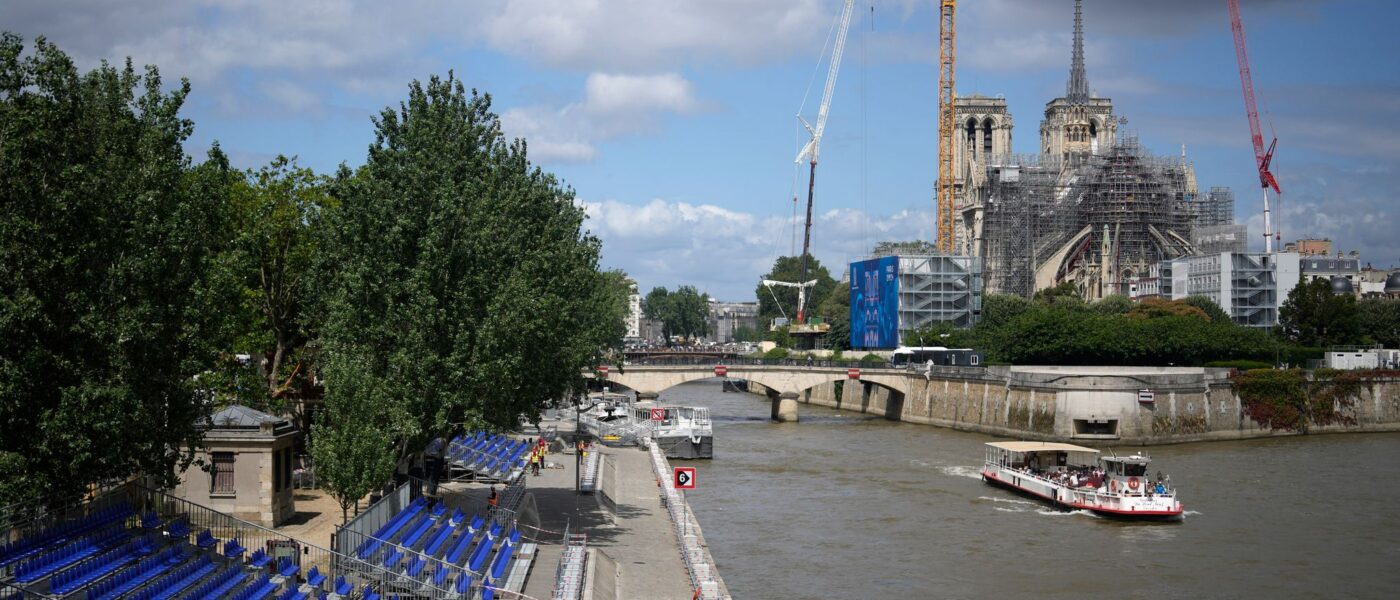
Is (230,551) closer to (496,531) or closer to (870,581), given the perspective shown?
(496,531)

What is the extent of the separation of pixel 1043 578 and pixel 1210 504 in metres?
18.2

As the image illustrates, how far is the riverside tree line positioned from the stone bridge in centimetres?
5243

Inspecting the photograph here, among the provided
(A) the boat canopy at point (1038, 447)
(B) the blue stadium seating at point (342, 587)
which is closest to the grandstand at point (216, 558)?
(B) the blue stadium seating at point (342, 587)

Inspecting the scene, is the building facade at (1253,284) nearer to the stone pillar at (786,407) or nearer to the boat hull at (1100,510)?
the stone pillar at (786,407)

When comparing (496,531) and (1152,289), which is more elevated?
(1152,289)

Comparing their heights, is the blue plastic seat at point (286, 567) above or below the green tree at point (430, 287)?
below

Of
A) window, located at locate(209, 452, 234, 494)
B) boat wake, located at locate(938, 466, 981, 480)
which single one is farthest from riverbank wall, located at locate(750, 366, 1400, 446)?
window, located at locate(209, 452, 234, 494)

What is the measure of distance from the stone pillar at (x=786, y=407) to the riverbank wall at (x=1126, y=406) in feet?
38.2

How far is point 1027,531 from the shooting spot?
49469 millimetres

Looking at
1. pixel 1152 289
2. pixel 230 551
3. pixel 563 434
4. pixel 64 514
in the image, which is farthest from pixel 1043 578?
pixel 1152 289

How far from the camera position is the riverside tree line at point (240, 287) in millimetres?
22297

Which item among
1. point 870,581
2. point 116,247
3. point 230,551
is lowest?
point 870,581

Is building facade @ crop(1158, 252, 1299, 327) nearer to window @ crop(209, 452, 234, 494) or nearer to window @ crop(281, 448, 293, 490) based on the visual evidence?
window @ crop(281, 448, 293, 490)

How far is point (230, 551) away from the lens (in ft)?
90.1
